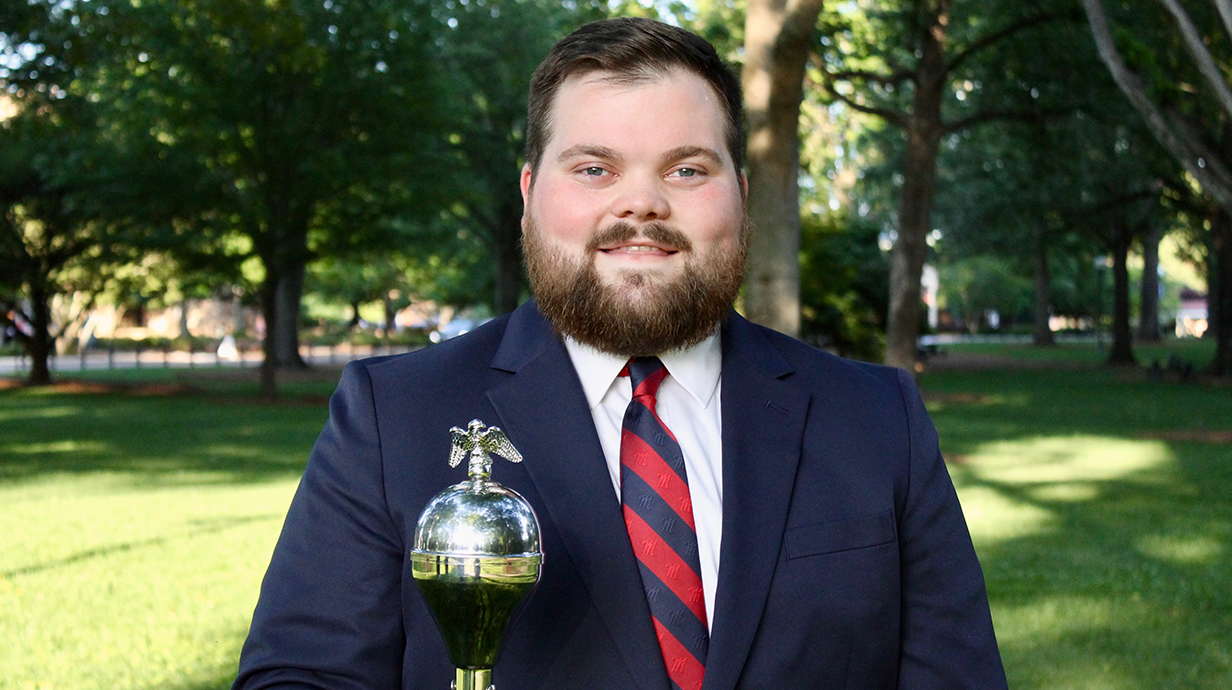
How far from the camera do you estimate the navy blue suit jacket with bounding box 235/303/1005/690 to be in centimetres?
203

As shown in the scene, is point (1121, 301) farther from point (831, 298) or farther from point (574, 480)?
point (574, 480)

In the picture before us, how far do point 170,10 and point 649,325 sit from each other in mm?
20065

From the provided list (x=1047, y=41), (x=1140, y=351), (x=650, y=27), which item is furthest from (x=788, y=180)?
(x=1140, y=351)

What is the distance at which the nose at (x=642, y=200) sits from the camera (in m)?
2.14

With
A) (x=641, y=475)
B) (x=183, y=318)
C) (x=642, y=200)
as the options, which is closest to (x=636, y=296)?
(x=642, y=200)

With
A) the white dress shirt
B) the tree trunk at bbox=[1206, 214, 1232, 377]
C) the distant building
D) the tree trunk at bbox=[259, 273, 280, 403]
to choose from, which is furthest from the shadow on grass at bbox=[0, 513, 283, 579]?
the distant building

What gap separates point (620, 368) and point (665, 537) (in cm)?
37

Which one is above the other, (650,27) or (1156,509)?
(650,27)

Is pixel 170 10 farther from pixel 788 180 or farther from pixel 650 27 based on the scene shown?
pixel 650 27

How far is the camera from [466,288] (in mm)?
56812

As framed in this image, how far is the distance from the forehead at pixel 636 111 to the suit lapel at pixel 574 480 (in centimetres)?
42

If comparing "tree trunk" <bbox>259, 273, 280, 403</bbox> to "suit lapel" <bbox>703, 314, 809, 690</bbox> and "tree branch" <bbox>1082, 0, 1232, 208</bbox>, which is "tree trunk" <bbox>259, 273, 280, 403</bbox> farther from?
"suit lapel" <bbox>703, 314, 809, 690</bbox>

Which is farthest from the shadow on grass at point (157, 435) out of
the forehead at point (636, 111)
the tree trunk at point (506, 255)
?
the tree trunk at point (506, 255)

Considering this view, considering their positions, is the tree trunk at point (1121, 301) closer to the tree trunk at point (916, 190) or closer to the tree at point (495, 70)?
the tree at point (495, 70)
